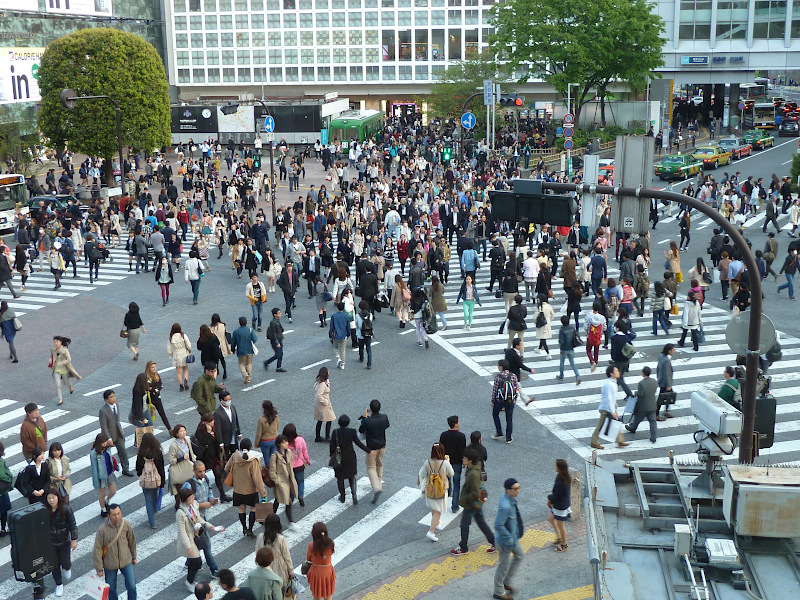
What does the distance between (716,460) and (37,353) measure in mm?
16854

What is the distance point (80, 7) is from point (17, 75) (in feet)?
39.8

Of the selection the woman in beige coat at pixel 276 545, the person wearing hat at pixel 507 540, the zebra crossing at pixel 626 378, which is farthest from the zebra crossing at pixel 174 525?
the zebra crossing at pixel 626 378

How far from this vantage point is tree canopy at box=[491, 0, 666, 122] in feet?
197

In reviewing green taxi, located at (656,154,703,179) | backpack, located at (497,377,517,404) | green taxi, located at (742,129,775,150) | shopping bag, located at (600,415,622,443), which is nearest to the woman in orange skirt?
backpack, located at (497,377,517,404)

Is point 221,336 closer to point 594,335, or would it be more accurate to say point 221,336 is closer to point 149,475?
point 149,475

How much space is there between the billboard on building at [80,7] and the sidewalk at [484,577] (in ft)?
226

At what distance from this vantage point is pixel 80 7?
245 feet

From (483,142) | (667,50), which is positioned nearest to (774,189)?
(483,142)

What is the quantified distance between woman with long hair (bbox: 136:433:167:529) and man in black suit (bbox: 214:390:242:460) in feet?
3.89

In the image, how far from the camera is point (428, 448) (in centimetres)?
1609

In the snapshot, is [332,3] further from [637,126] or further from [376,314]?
[376,314]

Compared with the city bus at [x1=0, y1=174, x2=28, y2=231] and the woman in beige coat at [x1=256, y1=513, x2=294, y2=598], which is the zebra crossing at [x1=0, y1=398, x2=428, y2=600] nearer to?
the woman in beige coat at [x1=256, y1=513, x2=294, y2=598]

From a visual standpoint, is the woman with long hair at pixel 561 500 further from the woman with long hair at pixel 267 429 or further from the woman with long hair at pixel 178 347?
the woman with long hair at pixel 178 347

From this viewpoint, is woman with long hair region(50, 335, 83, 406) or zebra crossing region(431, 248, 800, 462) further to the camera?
woman with long hair region(50, 335, 83, 406)
